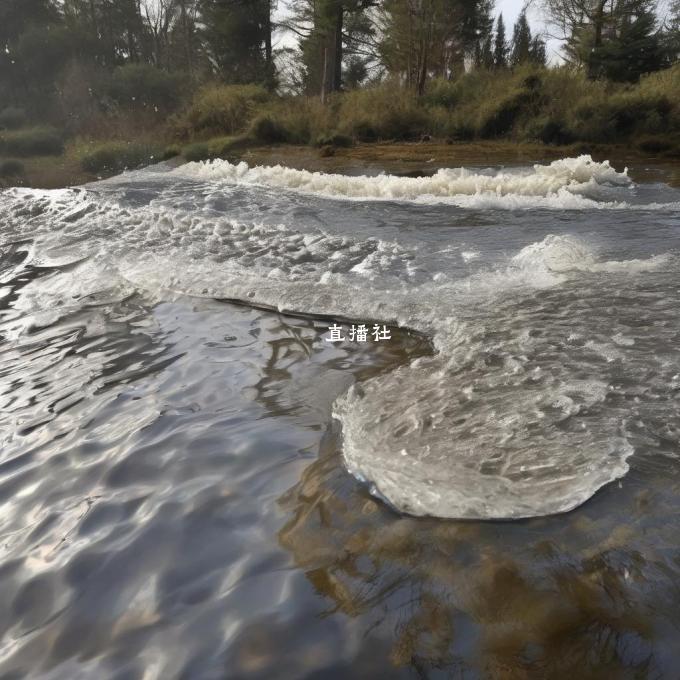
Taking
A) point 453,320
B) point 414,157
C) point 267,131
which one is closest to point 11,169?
point 267,131

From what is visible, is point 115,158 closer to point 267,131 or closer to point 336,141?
point 267,131

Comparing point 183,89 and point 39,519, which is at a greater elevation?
point 183,89

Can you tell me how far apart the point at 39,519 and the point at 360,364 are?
175 centimetres

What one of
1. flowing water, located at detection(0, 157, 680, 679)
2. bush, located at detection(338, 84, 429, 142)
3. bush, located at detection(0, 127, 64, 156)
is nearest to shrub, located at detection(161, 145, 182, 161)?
bush, located at detection(338, 84, 429, 142)

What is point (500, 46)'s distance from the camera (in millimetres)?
23812

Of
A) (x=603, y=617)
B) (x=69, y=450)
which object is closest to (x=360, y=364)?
(x=69, y=450)

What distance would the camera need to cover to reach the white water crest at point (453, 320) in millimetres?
2381

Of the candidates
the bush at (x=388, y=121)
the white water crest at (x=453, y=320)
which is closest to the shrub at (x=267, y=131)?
the bush at (x=388, y=121)

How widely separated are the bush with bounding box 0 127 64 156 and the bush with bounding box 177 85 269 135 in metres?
4.65

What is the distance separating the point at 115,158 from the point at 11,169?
2.82 meters

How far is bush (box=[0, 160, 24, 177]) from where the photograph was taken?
56.0 ft

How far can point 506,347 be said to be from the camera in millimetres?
3432

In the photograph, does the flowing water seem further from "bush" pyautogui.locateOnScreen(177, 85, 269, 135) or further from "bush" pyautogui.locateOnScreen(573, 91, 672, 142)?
"bush" pyautogui.locateOnScreen(177, 85, 269, 135)

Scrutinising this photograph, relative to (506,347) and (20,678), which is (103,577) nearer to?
(20,678)
